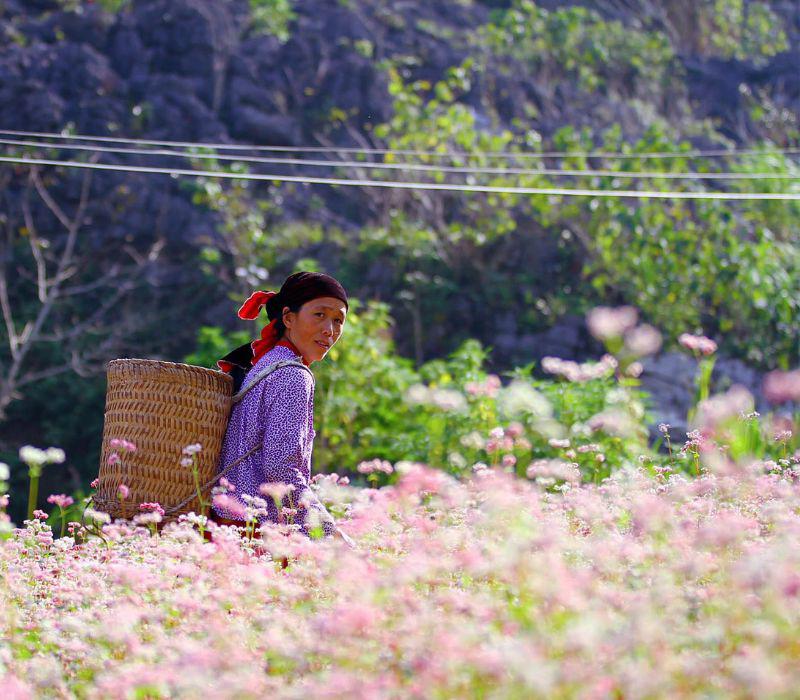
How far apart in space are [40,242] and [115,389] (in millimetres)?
7975

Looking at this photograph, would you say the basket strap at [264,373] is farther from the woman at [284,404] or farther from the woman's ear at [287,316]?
the woman's ear at [287,316]

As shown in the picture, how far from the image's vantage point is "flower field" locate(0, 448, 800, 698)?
1.70m

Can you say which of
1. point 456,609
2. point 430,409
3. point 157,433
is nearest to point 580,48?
point 430,409

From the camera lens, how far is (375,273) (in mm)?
10875

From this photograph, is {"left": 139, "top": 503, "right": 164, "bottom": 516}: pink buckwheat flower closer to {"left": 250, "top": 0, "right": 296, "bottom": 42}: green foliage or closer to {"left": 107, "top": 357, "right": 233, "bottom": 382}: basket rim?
{"left": 107, "top": 357, "right": 233, "bottom": 382}: basket rim

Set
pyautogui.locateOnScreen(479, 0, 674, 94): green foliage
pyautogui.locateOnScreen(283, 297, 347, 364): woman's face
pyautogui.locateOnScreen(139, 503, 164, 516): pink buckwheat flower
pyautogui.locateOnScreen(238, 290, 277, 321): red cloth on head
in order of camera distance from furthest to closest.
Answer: pyautogui.locateOnScreen(479, 0, 674, 94): green foliage
pyautogui.locateOnScreen(238, 290, 277, 321): red cloth on head
pyautogui.locateOnScreen(283, 297, 347, 364): woman's face
pyautogui.locateOnScreen(139, 503, 164, 516): pink buckwheat flower

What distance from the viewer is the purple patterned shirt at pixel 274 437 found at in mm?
3582

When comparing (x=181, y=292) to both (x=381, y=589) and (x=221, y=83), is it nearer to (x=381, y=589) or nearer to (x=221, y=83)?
A: (x=221, y=83)

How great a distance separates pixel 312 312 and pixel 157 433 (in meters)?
0.71

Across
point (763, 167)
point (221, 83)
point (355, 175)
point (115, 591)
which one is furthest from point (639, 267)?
point (115, 591)

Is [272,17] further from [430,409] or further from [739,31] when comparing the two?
[430,409]

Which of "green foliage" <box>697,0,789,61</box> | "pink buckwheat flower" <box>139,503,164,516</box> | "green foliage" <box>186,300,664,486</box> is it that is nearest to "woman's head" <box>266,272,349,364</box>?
"pink buckwheat flower" <box>139,503,164,516</box>

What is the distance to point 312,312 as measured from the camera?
3.89 metres

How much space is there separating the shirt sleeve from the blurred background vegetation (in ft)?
7.85
